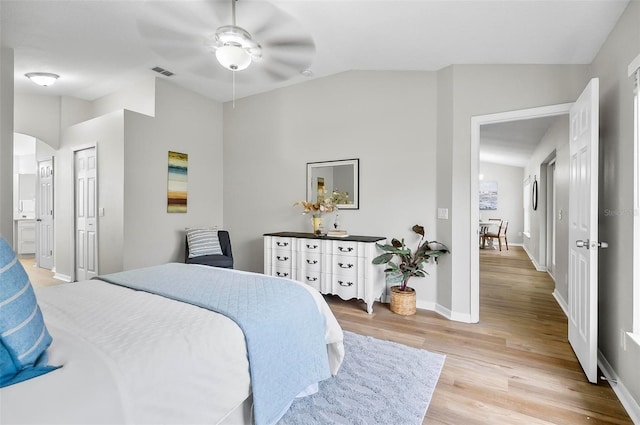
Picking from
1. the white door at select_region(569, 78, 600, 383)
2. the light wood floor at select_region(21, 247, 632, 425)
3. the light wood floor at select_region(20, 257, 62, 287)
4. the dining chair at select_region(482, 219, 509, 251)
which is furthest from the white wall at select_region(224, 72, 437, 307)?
the dining chair at select_region(482, 219, 509, 251)

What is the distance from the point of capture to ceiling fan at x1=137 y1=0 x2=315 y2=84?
2227 mm

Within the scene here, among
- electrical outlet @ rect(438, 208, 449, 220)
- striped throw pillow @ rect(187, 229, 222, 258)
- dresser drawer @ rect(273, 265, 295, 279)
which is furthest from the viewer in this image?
striped throw pillow @ rect(187, 229, 222, 258)

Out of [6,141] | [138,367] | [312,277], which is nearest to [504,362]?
[312,277]

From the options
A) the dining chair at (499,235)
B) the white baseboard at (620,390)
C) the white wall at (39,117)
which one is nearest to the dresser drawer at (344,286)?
the white baseboard at (620,390)

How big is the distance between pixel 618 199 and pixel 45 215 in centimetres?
791

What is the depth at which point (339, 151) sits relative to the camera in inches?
160

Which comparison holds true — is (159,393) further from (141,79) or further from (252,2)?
(141,79)

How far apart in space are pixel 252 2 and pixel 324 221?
8.41 feet

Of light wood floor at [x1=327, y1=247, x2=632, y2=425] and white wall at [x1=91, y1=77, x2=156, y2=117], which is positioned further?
white wall at [x1=91, y1=77, x2=156, y2=117]

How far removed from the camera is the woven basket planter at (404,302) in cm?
335

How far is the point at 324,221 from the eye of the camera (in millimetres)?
4180

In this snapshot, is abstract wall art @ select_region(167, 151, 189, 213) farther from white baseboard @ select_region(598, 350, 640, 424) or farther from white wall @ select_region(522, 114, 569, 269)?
white wall @ select_region(522, 114, 569, 269)

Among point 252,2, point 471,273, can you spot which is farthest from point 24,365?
point 471,273

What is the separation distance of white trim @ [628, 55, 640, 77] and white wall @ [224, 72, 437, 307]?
1722 mm
